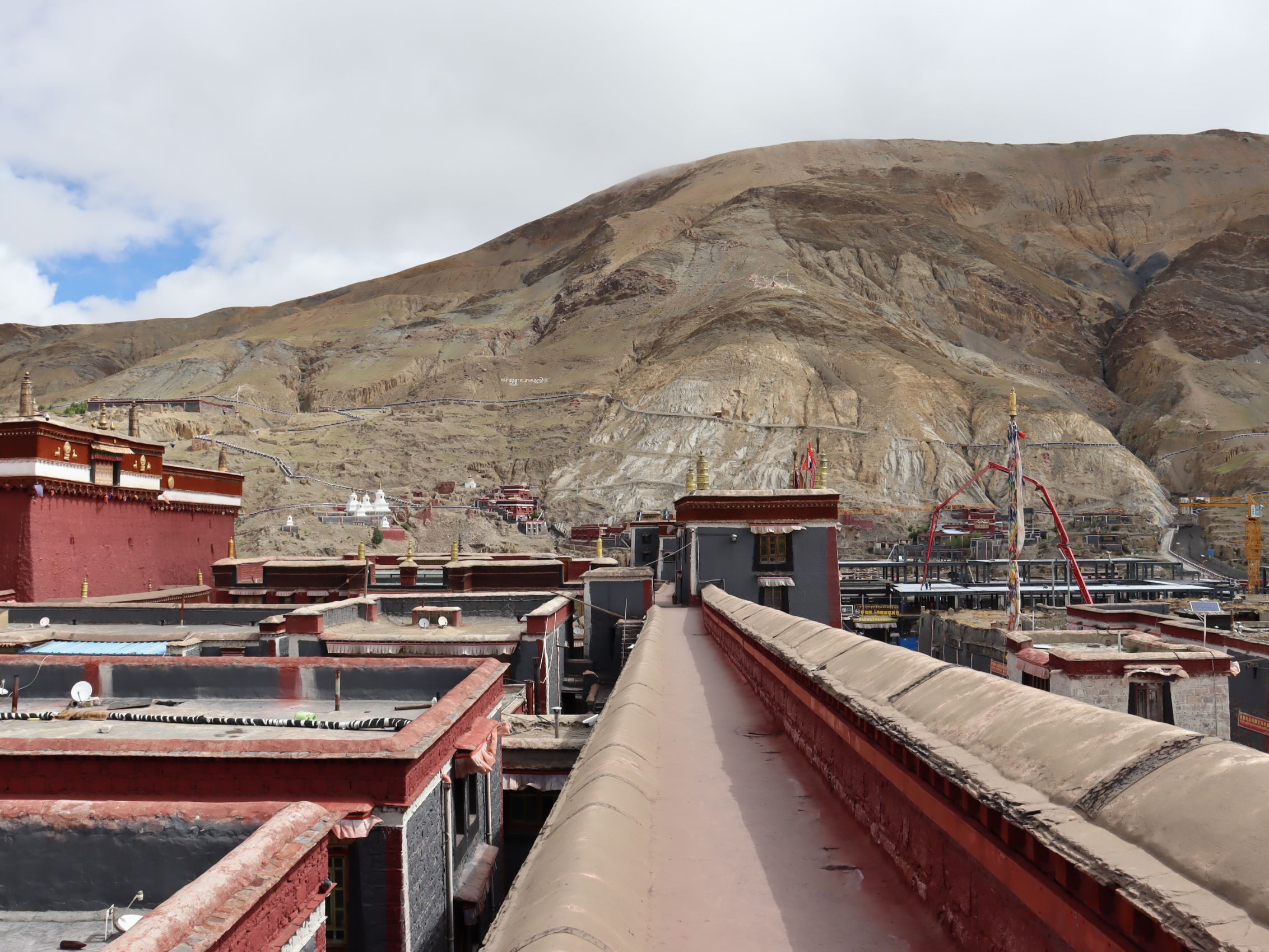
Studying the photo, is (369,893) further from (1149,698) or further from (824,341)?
(824,341)

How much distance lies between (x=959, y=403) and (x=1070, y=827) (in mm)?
90118

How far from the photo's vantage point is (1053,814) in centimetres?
229

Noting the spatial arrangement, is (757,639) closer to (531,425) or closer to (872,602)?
(872,602)

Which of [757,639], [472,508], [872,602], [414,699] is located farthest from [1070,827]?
[472,508]

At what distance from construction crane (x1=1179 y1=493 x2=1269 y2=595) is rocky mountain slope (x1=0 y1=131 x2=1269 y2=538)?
294 centimetres

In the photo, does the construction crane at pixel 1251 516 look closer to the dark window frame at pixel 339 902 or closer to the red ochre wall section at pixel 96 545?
the red ochre wall section at pixel 96 545

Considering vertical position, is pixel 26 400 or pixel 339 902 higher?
pixel 26 400

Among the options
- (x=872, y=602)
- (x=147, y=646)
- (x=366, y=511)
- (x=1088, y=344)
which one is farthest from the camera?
(x=1088, y=344)

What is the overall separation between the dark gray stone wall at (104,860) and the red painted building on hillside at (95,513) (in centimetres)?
1902

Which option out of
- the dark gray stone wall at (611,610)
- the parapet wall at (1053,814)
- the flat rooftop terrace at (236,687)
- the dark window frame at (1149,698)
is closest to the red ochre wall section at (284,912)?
the flat rooftop terrace at (236,687)

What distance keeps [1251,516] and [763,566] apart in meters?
58.2

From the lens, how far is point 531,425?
89062 millimetres

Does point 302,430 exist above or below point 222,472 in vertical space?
above

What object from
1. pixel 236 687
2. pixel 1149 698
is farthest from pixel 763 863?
pixel 1149 698
